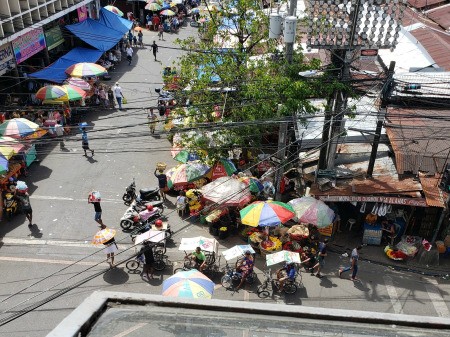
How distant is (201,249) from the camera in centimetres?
1366

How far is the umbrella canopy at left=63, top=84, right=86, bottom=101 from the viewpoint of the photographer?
73.3 feet

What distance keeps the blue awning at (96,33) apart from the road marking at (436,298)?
23.2 meters

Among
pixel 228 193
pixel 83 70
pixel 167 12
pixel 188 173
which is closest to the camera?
pixel 228 193

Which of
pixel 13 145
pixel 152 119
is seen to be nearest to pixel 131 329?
pixel 13 145

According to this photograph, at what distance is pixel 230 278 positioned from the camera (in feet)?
44.5

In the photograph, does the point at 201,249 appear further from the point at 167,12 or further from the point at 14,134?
the point at 167,12

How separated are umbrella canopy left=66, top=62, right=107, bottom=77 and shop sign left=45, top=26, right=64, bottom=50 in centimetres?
305

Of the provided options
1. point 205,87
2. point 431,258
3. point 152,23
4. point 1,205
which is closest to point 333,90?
point 205,87

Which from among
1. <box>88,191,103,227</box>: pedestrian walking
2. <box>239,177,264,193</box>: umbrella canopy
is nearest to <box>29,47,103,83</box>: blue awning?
<box>88,191,103,227</box>: pedestrian walking

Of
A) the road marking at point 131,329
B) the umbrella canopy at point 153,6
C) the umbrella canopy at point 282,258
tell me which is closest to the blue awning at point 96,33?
the umbrella canopy at point 153,6

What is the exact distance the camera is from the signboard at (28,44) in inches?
914

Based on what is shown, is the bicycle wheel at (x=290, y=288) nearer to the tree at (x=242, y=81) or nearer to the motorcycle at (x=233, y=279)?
the motorcycle at (x=233, y=279)

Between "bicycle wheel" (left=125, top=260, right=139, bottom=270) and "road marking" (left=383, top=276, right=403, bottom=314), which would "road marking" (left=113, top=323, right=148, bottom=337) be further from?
"bicycle wheel" (left=125, top=260, right=139, bottom=270)

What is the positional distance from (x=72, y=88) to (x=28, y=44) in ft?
13.7
